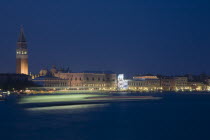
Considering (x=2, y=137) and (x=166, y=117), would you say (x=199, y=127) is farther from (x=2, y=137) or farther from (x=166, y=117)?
(x=2, y=137)

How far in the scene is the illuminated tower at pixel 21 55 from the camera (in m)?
70.1

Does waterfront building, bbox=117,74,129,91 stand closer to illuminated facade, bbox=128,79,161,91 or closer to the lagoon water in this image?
illuminated facade, bbox=128,79,161,91

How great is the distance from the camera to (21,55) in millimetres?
71062

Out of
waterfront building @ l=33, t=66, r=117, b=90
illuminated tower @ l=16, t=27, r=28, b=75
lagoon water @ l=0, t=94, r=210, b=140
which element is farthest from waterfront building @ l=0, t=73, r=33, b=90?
lagoon water @ l=0, t=94, r=210, b=140

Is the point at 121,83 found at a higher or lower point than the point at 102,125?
higher

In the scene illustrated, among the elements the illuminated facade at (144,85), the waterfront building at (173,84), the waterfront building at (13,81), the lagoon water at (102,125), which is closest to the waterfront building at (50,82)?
the waterfront building at (13,81)

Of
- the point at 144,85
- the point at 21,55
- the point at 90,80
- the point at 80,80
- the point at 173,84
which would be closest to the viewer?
the point at 21,55

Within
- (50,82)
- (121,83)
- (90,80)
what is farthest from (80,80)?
(121,83)

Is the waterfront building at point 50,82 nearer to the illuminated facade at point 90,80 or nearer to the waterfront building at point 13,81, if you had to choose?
the illuminated facade at point 90,80

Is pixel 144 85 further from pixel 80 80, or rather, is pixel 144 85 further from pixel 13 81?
pixel 13 81

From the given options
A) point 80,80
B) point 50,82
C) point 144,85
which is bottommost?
point 144,85

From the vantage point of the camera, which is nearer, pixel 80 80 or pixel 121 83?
pixel 80 80

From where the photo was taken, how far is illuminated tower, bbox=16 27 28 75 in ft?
230

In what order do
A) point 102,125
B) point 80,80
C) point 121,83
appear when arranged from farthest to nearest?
point 121,83
point 80,80
point 102,125
